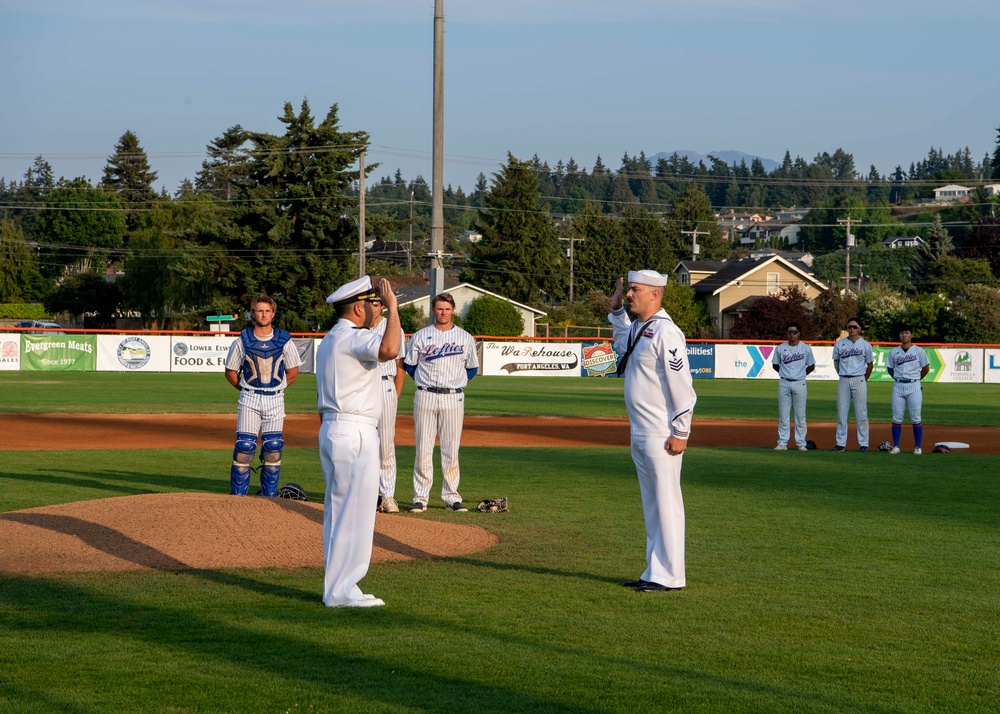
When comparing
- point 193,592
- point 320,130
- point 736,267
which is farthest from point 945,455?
point 736,267

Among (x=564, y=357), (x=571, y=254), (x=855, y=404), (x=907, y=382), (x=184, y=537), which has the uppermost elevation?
(x=571, y=254)

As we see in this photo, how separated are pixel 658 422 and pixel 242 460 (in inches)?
185

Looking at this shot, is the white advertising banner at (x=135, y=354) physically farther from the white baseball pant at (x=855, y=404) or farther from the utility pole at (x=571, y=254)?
the utility pole at (x=571, y=254)

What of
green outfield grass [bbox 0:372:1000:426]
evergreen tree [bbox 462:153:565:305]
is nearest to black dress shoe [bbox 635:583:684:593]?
green outfield grass [bbox 0:372:1000:426]

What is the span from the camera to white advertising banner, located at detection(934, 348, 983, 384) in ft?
147

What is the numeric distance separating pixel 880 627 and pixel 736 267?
258 ft

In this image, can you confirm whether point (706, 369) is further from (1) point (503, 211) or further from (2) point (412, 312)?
(1) point (503, 211)

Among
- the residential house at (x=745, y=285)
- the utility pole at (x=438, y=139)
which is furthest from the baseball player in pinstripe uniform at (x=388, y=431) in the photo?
the residential house at (x=745, y=285)

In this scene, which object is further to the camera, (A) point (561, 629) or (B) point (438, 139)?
(B) point (438, 139)

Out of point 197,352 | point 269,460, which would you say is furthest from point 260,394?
point 197,352

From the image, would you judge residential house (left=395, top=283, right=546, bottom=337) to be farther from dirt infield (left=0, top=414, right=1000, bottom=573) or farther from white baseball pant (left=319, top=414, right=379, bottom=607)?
white baseball pant (left=319, top=414, right=379, bottom=607)

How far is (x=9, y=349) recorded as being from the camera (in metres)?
39.8

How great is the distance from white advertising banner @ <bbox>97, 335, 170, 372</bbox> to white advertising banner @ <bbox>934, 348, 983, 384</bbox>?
105 ft

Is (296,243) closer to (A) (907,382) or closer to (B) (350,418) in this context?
(A) (907,382)
